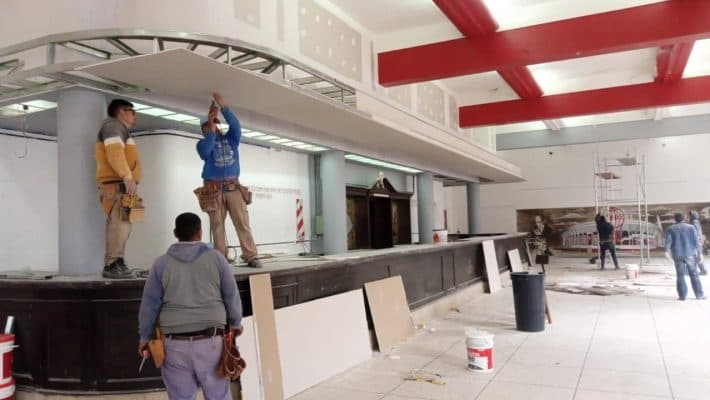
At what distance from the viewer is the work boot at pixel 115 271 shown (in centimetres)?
381

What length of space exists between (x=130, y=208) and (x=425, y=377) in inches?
120

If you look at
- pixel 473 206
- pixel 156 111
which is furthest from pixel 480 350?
pixel 473 206

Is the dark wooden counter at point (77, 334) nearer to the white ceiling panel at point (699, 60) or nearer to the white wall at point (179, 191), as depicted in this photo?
the white wall at point (179, 191)

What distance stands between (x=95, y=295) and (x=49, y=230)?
8.20ft

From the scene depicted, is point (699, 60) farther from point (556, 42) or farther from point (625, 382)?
point (625, 382)

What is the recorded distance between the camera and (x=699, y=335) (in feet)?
20.3

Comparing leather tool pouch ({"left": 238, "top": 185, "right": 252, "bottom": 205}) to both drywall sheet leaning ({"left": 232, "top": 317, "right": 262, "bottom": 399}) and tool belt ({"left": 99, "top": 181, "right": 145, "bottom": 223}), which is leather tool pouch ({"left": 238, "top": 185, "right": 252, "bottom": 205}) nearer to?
tool belt ({"left": 99, "top": 181, "right": 145, "bottom": 223})

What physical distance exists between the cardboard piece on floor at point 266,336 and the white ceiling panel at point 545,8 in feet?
15.4

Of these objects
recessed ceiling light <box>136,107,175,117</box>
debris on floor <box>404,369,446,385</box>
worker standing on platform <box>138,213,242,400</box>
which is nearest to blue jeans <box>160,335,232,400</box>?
worker standing on platform <box>138,213,242,400</box>

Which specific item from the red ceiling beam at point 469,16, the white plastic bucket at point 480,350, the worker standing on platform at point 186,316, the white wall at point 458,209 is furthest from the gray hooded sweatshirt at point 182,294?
the white wall at point 458,209

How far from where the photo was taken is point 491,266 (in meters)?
10.9

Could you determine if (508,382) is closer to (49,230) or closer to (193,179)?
(193,179)

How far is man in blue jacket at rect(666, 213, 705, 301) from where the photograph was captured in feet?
28.5

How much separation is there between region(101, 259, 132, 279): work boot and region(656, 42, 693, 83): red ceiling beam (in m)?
8.27
